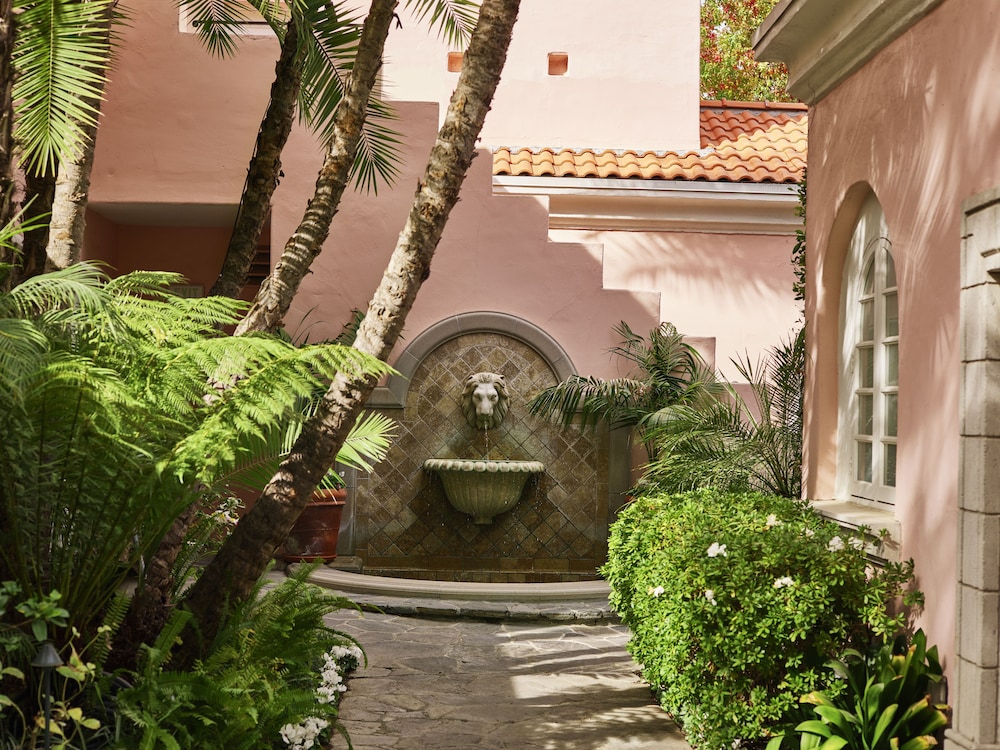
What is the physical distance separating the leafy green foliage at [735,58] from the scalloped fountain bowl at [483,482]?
1306 centimetres

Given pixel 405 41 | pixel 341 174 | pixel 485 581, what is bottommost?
pixel 485 581

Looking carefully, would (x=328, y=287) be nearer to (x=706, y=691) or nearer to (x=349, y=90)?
(x=349, y=90)

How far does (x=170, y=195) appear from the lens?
11.3 meters

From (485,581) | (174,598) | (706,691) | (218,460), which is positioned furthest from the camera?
(485,581)

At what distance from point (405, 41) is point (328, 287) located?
391 cm

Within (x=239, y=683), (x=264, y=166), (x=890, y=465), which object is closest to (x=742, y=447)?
(x=890, y=465)

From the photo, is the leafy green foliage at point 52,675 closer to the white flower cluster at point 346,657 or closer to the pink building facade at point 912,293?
the white flower cluster at point 346,657

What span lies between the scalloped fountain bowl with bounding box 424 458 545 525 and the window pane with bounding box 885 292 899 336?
496 centimetres

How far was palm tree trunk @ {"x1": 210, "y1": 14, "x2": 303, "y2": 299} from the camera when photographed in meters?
6.86

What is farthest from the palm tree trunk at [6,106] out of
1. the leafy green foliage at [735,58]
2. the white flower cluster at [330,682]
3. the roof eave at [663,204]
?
the leafy green foliage at [735,58]

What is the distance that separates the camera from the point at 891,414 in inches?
233

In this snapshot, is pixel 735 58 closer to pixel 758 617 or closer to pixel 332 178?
pixel 332 178

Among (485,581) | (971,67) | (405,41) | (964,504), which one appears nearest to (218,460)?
(964,504)

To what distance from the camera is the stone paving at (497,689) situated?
574 cm
